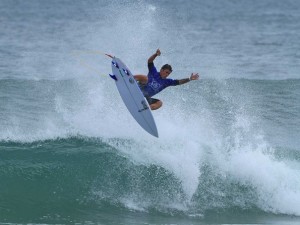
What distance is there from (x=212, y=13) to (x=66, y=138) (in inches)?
1708

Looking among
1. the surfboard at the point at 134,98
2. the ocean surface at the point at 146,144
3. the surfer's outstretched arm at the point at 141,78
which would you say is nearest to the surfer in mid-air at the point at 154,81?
the surfer's outstretched arm at the point at 141,78

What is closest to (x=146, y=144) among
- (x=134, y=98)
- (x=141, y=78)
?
(x=134, y=98)

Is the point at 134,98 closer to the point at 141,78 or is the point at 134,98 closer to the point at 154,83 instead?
the point at 141,78

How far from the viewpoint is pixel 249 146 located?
17.3 m

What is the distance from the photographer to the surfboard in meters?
15.0

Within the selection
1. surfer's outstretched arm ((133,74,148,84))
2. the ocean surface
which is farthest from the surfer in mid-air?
the ocean surface

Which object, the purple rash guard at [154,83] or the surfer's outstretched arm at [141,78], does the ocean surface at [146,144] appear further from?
the surfer's outstretched arm at [141,78]

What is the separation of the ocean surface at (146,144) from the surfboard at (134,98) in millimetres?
1324

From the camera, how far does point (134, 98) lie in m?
15.2

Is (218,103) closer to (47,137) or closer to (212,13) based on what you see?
(47,137)

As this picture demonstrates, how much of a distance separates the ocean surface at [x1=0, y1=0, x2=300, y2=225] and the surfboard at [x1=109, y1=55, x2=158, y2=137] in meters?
1.32

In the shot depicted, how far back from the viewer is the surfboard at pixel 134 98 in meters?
15.0

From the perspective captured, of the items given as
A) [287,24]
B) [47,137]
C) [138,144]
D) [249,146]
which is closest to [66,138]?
[47,137]

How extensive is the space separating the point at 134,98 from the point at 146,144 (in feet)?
7.31
